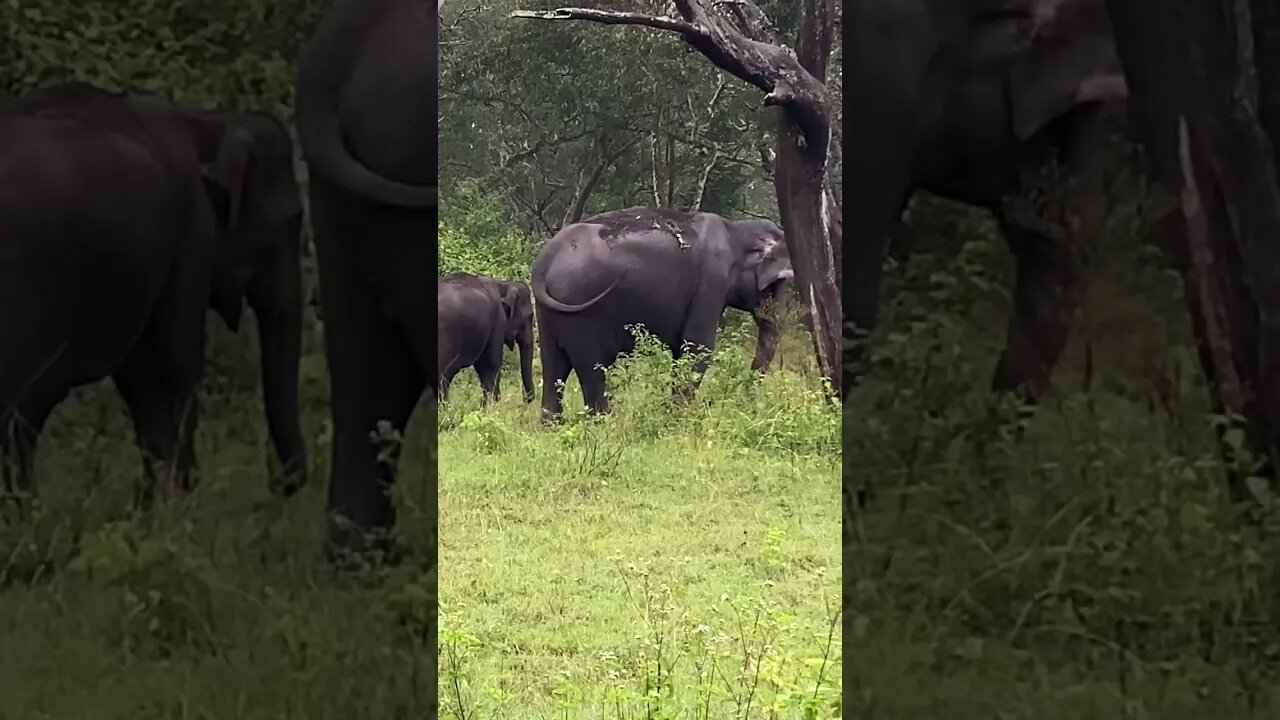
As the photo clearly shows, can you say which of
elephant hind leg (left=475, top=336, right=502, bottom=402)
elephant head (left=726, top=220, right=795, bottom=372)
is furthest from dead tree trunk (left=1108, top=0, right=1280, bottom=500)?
elephant hind leg (left=475, top=336, right=502, bottom=402)

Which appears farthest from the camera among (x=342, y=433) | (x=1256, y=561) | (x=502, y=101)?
(x=502, y=101)

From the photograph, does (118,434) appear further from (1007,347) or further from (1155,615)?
(1155,615)

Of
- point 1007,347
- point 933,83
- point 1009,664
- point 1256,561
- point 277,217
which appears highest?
point 933,83

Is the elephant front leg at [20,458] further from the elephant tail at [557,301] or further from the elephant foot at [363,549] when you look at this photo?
the elephant tail at [557,301]

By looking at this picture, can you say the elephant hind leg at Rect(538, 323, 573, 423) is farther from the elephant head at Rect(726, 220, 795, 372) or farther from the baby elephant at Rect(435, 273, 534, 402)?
the elephant head at Rect(726, 220, 795, 372)

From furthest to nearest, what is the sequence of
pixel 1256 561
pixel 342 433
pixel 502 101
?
pixel 502 101
pixel 342 433
pixel 1256 561

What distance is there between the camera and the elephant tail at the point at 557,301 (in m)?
5.93

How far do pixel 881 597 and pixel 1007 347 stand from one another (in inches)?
16.7

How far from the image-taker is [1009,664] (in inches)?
76.1

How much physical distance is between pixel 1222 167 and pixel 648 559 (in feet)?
6.07

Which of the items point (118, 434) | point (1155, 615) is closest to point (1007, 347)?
point (1155, 615)

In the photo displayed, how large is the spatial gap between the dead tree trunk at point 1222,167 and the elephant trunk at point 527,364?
14.5 feet

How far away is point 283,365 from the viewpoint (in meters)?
2.05

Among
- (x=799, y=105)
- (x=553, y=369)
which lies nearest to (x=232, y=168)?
(x=799, y=105)
